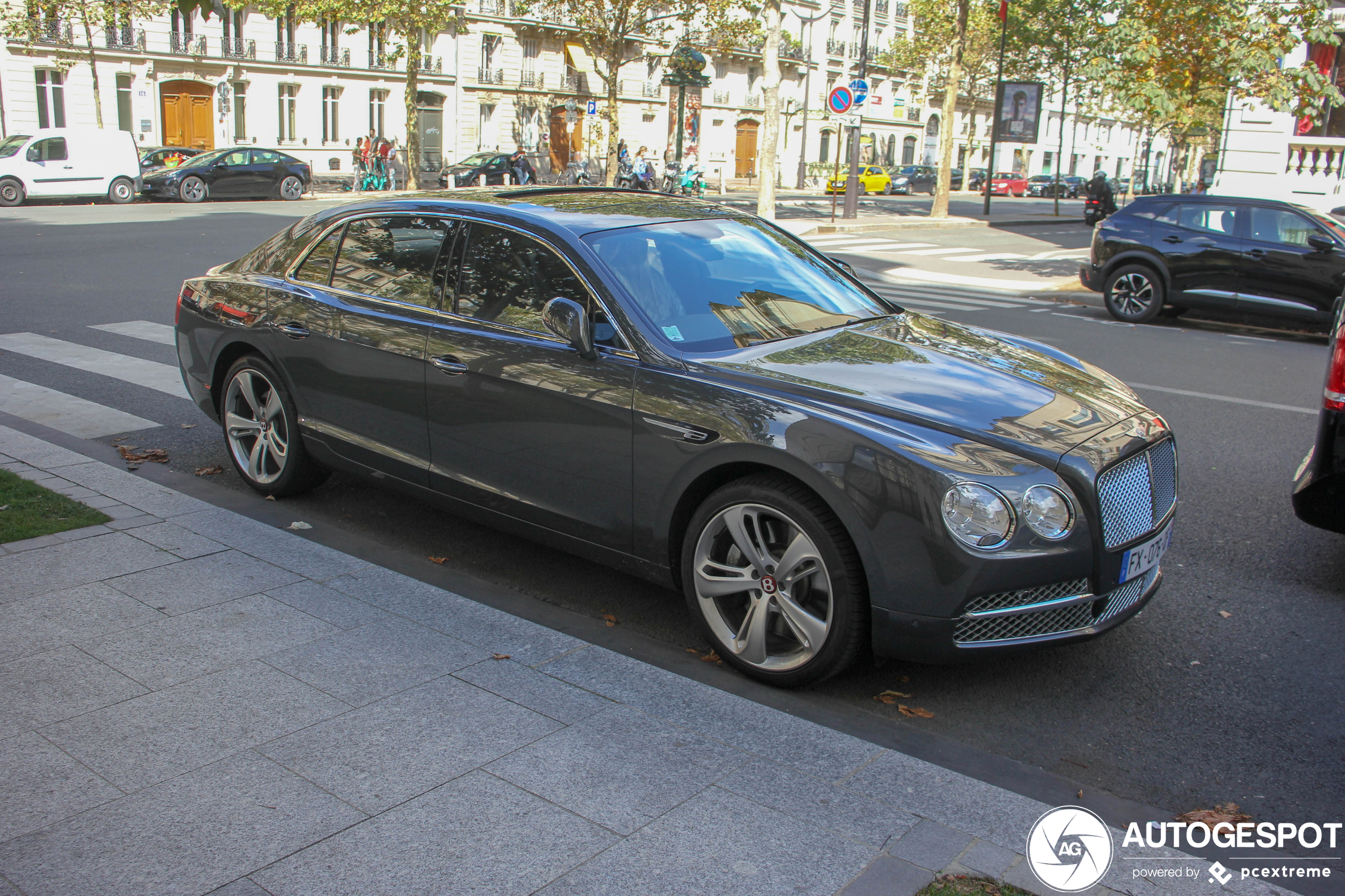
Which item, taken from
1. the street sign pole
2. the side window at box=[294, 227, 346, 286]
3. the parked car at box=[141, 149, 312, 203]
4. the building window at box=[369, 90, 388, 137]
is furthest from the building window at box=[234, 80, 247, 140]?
the side window at box=[294, 227, 346, 286]

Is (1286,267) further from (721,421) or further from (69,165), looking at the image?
(69,165)

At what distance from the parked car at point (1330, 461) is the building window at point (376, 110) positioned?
53357mm

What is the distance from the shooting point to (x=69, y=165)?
28.0m

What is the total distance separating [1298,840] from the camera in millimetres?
3033

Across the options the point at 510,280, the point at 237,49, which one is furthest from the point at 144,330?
the point at 237,49

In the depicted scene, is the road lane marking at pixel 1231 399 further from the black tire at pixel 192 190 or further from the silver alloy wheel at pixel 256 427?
the black tire at pixel 192 190

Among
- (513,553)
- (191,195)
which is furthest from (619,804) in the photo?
(191,195)

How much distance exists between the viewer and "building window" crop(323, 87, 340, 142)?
51.8 metres

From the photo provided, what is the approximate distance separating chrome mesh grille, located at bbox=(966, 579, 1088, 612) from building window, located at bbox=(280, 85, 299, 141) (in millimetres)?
52631

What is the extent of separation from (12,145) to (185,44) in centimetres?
2121

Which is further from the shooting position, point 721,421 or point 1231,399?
point 1231,399

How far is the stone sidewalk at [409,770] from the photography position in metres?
2.70

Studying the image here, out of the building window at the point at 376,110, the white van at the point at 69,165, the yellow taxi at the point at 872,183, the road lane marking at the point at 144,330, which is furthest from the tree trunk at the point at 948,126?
the road lane marking at the point at 144,330

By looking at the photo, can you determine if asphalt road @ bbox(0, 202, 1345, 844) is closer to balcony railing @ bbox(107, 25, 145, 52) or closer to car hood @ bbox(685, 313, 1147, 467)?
car hood @ bbox(685, 313, 1147, 467)
